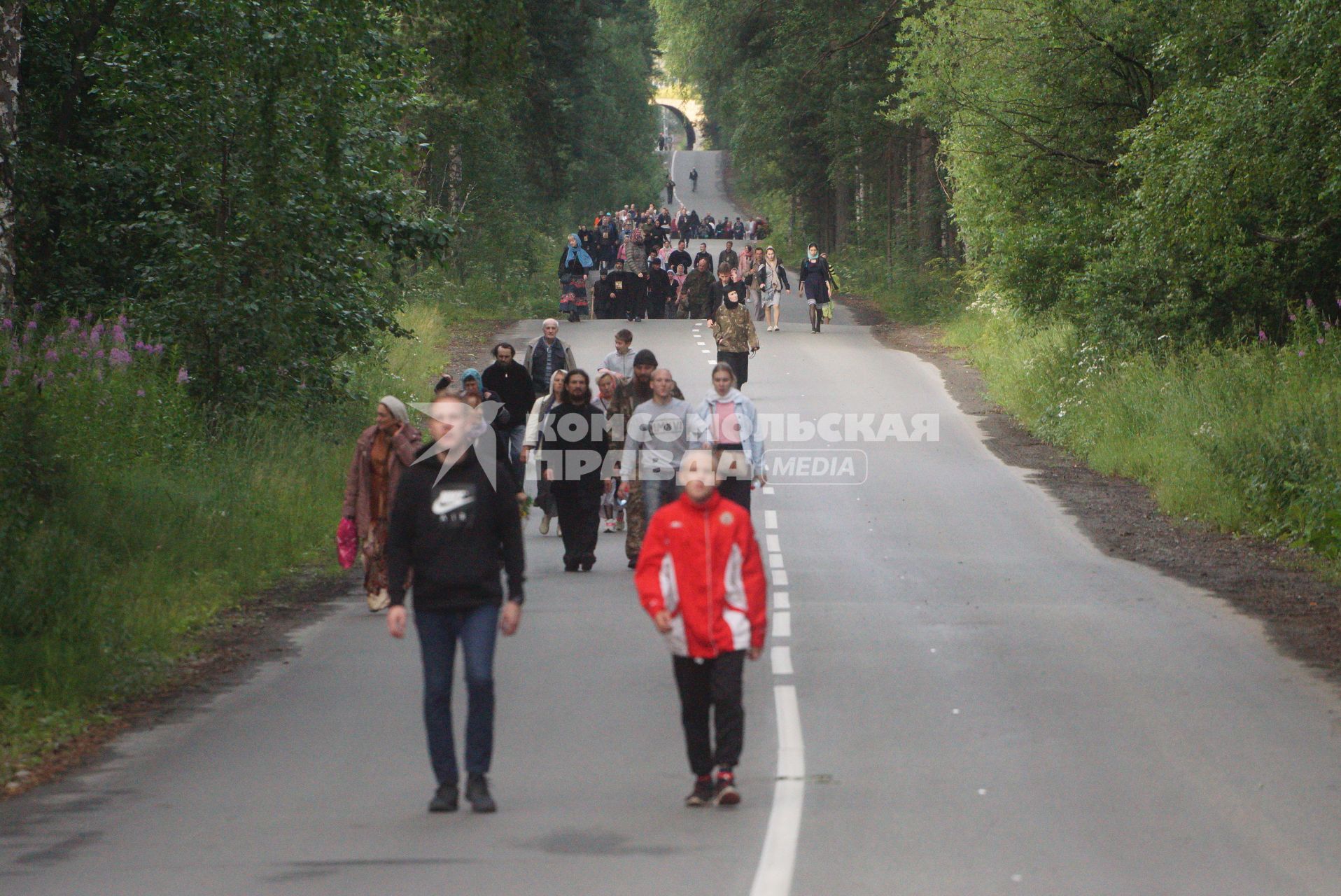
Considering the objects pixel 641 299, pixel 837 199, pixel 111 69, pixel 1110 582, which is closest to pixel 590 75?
pixel 837 199

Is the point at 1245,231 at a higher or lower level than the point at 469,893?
higher

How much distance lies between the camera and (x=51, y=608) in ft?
35.1

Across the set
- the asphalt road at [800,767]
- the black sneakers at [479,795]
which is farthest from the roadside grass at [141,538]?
the black sneakers at [479,795]

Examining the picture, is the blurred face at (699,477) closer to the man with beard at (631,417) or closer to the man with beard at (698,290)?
the man with beard at (631,417)

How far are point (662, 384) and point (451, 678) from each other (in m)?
6.49

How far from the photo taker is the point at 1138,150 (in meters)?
20.6

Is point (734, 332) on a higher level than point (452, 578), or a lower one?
higher

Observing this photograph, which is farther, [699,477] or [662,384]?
[662,384]

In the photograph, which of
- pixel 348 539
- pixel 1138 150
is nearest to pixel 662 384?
pixel 348 539

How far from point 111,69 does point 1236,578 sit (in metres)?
11.9

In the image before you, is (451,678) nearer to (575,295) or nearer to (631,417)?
(631,417)

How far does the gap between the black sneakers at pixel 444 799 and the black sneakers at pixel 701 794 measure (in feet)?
3.43

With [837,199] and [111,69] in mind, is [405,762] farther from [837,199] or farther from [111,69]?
[837,199]

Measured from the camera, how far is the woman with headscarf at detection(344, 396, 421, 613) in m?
12.5
